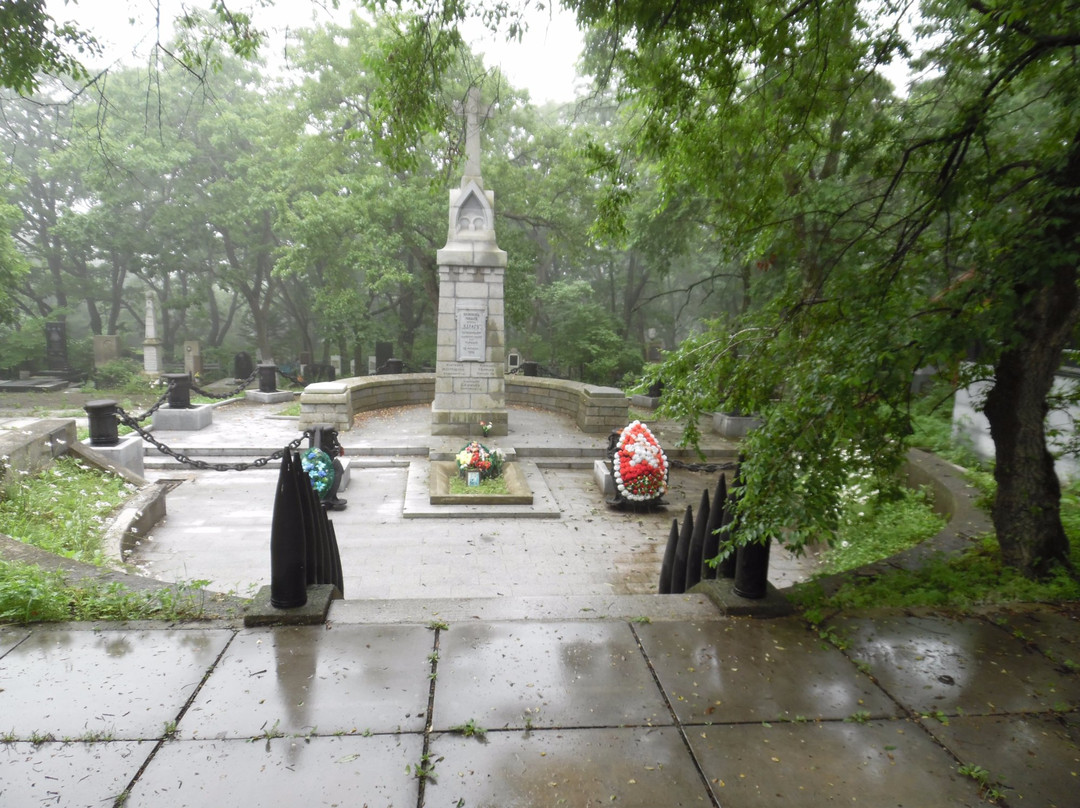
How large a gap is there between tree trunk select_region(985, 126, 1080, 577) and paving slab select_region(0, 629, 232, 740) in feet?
16.3

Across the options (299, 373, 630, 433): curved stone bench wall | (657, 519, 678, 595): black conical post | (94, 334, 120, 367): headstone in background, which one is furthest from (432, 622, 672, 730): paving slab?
(94, 334, 120, 367): headstone in background

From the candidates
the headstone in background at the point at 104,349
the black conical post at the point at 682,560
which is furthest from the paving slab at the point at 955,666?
the headstone in background at the point at 104,349

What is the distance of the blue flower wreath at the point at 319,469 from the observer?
8.46 meters

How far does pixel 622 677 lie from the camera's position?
317 centimetres

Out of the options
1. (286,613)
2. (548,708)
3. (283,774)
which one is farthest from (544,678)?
(286,613)

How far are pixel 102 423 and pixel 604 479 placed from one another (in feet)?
23.7

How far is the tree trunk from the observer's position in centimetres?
412

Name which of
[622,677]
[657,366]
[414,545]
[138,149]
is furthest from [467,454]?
[138,149]

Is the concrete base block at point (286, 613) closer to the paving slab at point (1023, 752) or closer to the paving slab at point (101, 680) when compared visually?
the paving slab at point (101, 680)

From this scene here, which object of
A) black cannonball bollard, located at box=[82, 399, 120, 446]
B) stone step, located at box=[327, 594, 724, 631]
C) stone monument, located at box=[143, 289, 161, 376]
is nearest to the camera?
stone step, located at box=[327, 594, 724, 631]

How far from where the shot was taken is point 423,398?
17844 mm

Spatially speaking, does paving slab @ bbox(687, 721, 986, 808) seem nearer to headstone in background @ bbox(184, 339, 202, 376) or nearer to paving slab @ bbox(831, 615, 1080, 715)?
paving slab @ bbox(831, 615, 1080, 715)

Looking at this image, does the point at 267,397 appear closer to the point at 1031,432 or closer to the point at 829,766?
the point at 1031,432

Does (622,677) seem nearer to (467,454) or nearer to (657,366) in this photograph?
(657,366)
